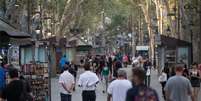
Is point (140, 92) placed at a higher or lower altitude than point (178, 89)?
higher

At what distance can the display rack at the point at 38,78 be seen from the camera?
18.8 meters

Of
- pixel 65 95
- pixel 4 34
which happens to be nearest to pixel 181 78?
pixel 65 95

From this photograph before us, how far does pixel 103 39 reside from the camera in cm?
14650

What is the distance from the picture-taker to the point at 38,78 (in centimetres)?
1903

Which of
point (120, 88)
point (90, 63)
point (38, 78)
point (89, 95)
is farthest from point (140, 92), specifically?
point (90, 63)

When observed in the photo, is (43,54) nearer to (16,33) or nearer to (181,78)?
(16,33)

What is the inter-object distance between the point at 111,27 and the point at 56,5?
79.6 m

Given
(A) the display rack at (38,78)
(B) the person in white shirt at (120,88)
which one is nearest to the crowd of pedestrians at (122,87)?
(B) the person in white shirt at (120,88)

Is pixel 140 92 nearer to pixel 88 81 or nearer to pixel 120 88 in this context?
pixel 120 88

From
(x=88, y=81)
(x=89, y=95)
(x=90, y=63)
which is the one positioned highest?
(x=90, y=63)

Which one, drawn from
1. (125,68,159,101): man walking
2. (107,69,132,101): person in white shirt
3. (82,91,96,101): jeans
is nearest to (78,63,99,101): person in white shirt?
(82,91,96,101): jeans

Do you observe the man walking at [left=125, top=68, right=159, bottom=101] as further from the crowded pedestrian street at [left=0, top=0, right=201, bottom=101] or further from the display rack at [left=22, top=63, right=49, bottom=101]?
the display rack at [left=22, top=63, right=49, bottom=101]

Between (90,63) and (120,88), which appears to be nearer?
(120,88)

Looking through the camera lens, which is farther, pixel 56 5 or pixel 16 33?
pixel 56 5
